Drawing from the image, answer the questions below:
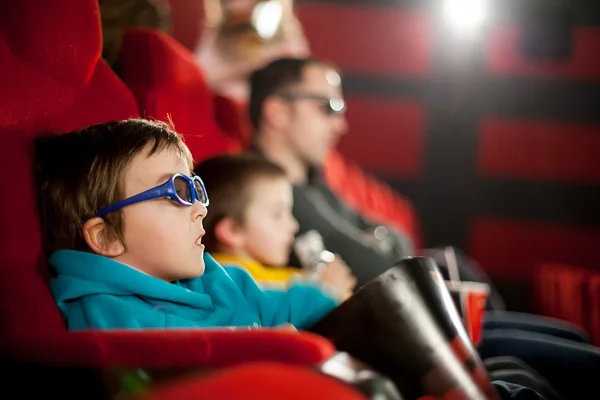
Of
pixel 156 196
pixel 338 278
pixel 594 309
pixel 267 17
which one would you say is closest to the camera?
pixel 156 196

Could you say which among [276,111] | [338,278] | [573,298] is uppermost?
[276,111]

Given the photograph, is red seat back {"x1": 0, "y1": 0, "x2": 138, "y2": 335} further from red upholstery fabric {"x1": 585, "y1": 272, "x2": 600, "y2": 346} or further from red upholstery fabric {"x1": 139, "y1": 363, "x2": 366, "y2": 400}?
red upholstery fabric {"x1": 585, "y1": 272, "x2": 600, "y2": 346}

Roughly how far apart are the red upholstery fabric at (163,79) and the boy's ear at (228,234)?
0.46 ft

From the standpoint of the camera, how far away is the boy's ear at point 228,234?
52.2 inches

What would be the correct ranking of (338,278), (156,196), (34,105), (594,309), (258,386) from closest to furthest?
(258,386), (156,196), (34,105), (338,278), (594,309)

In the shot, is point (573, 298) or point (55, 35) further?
point (573, 298)

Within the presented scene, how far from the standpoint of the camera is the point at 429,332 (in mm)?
821

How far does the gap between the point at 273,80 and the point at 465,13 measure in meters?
1.82

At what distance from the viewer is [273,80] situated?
6.52ft

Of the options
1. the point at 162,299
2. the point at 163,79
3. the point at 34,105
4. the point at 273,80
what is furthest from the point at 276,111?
the point at 162,299

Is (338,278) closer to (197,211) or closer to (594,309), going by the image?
(197,211)

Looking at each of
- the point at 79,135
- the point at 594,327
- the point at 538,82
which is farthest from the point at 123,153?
the point at 538,82

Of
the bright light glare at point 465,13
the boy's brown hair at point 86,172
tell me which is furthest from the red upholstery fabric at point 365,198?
the boy's brown hair at point 86,172

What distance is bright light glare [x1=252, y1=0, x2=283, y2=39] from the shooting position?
266 centimetres
